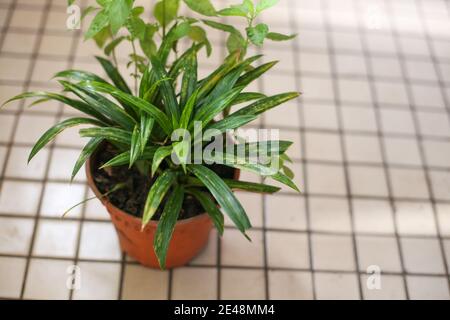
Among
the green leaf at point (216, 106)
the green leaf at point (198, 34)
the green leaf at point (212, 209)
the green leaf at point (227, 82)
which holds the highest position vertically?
the green leaf at point (198, 34)

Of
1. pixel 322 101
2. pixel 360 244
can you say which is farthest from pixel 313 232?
pixel 322 101

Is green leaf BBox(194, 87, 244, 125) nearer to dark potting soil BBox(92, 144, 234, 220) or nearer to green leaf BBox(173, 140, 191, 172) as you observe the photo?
green leaf BBox(173, 140, 191, 172)

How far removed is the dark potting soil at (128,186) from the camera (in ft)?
5.17

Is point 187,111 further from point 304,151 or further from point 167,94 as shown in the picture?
point 304,151

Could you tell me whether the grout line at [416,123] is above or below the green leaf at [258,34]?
Answer: above

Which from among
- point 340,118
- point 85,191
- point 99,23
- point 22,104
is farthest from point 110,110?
point 340,118

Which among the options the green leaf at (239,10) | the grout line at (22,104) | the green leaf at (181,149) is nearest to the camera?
the green leaf at (181,149)

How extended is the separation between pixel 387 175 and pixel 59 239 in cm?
117

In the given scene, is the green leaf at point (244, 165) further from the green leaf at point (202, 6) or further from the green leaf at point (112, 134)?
the green leaf at point (202, 6)

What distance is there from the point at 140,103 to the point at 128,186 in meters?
0.40

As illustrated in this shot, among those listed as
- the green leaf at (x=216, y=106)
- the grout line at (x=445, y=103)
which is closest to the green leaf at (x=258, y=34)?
the green leaf at (x=216, y=106)

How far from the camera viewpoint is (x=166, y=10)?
1460 millimetres

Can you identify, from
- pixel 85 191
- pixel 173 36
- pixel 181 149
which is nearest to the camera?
→ pixel 181 149

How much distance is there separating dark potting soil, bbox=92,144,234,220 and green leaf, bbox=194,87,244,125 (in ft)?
1.02
